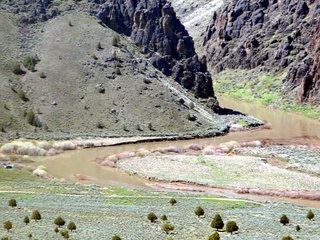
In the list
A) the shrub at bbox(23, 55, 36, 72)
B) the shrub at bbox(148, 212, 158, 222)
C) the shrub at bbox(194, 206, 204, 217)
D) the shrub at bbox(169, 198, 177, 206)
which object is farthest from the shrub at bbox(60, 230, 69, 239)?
the shrub at bbox(23, 55, 36, 72)

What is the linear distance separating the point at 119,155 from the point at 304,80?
8106 centimetres

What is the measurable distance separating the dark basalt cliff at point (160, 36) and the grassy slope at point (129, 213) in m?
63.8

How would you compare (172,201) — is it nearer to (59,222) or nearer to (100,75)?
(59,222)

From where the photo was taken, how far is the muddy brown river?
5825 cm

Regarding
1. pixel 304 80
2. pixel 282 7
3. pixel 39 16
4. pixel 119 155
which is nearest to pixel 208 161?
pixel 119 155

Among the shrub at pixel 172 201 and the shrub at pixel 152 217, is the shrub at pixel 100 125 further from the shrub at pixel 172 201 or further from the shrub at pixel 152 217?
the shrub at pixel 152 217

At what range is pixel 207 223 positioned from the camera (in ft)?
123

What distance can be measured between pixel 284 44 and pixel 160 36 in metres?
71.0

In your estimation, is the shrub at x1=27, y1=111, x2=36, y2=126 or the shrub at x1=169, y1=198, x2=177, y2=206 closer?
the shrub at x1=169, y1=198, x2=177, y2=206

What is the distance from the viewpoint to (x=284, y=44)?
17025cm

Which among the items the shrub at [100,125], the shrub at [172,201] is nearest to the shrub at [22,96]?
the shrub at [100,125]

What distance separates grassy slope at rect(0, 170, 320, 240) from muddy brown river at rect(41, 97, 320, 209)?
291 inches

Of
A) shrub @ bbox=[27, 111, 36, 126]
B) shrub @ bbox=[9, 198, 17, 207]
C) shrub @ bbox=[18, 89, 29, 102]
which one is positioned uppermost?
shrub @ bbox=[18, 89, 29, 102]

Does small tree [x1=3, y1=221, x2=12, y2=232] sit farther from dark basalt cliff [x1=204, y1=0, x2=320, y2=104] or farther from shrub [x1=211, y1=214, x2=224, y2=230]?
dark basalt cliff [x1=204, y1=0, x2=320, y2=104]
